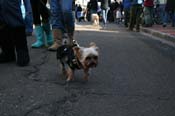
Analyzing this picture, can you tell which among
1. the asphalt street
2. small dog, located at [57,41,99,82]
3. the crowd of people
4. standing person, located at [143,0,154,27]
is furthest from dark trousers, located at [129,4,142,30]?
small dog, located at [57,41,99,82]

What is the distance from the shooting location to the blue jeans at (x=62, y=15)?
830 cm

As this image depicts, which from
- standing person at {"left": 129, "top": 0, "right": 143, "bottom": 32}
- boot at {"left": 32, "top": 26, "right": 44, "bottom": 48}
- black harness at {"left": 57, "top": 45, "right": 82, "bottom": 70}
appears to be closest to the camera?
black harness at {"left": 57, "top": 45, "right": 82, "bottom": 70}

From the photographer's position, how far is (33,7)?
948 centimetres

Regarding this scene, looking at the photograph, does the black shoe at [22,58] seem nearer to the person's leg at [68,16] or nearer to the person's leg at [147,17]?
the person's leg at [68,16]

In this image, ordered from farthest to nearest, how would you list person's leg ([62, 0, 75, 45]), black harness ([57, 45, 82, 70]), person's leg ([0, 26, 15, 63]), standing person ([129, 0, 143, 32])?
standing person ([129, 0, 143, 32])
person's leg ([62, 0, 75, 45])
person's leg ([0, 26, 15, 63])
black harness ([57, 45, 82, 70])

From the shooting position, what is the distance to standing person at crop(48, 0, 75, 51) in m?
8.33

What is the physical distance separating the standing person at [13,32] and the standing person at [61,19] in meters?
1.18

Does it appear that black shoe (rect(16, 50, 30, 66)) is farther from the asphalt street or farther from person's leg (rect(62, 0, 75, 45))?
person's leg (rect(62, 0, 75, 45))

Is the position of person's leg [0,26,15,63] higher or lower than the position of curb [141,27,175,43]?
higher

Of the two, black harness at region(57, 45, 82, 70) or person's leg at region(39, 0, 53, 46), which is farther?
person's leg at region(39, 0, 53, 46)

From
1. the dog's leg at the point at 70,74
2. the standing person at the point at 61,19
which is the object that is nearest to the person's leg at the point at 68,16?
the standing person at the point at 61,19

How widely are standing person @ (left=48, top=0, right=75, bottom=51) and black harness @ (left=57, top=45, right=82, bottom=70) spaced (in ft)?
5.63

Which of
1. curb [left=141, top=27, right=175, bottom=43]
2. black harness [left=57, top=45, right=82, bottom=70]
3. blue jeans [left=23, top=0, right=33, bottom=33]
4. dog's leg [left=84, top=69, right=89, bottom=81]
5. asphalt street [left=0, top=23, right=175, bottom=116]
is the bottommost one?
curb [left=141, top=27, right=175, bottom=43]

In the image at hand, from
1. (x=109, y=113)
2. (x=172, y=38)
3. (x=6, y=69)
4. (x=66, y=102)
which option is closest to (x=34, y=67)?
(x=6, y=69)
